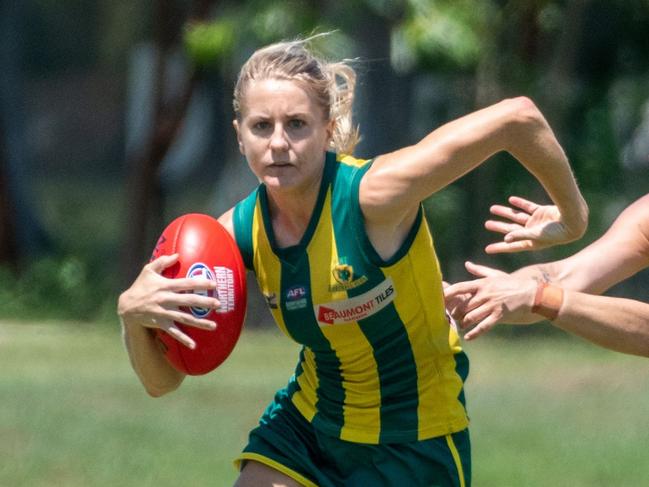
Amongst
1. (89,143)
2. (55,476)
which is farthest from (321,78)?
(89,143)

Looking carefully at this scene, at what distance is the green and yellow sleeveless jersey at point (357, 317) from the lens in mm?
4473

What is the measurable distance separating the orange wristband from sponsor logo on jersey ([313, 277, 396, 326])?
44cm

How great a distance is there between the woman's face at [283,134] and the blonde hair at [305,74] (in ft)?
0.10

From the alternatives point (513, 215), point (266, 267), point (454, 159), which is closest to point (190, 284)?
point (266, 267)

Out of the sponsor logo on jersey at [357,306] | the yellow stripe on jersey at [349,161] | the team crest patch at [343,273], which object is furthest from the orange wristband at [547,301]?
the yellow stripe on jersey at [349,161]

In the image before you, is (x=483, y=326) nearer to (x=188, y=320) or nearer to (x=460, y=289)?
(x=460, y=289)

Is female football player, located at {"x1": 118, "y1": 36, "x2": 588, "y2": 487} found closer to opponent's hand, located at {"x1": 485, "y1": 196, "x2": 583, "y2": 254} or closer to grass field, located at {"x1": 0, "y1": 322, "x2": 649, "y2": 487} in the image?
opponent's hand, located at {"x1": 485, "y1": 196, "x2": 583, "y2": 254}

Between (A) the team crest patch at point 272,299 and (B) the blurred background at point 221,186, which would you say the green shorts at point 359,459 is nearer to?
(A) the team crest patch at point 272,299

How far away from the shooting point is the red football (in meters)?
4.41

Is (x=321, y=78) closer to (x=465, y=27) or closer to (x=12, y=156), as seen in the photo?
(x=465, y=27)

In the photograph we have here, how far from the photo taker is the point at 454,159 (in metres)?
4.33

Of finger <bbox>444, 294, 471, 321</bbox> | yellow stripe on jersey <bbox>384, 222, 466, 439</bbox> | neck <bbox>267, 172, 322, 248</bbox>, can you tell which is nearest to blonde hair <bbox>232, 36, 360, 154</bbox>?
neck <bbox>267, 172, 322, 248</bbox>

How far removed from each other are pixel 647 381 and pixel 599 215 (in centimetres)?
365

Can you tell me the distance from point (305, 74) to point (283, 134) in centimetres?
22
